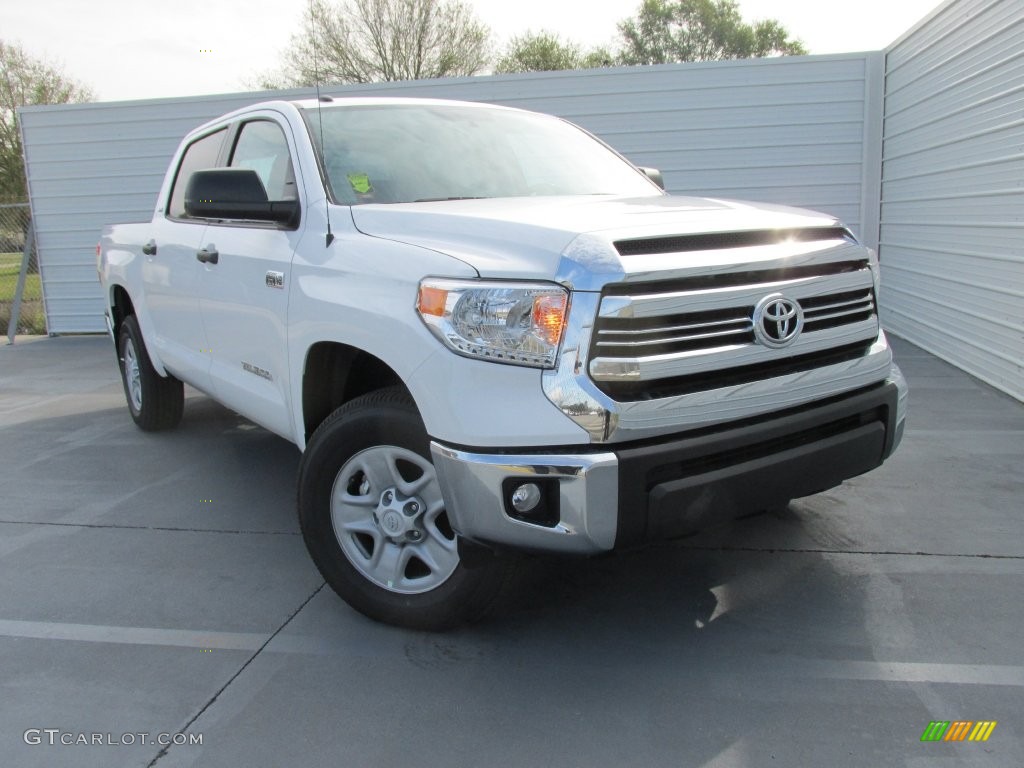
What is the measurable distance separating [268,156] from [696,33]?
5401 cm

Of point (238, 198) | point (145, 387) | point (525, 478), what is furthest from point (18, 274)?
point (525, 478)

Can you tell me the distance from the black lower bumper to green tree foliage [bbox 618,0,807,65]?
52.9 metres

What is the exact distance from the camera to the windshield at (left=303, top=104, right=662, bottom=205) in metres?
3.51

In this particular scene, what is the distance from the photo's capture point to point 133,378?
6.10 metres

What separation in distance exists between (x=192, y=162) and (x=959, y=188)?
6.22 m

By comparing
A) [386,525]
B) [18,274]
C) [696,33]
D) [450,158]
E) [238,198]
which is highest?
[696,33]

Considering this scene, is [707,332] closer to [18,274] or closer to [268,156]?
[268,156]

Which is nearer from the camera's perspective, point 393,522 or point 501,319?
point 501,319

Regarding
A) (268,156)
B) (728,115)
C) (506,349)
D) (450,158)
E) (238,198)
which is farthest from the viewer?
(728,115)

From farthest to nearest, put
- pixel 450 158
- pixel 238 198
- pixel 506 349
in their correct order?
pixel 450 158, pixel 238 198, pixel 506 349

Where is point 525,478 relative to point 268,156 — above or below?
below

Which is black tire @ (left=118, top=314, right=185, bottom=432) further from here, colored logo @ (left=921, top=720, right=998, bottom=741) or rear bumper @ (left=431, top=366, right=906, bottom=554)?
colored logo @ (left=921, top=720, right=998, bottom=741)

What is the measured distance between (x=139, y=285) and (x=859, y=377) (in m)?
4.23

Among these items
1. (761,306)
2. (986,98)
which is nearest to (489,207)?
(761,306)
